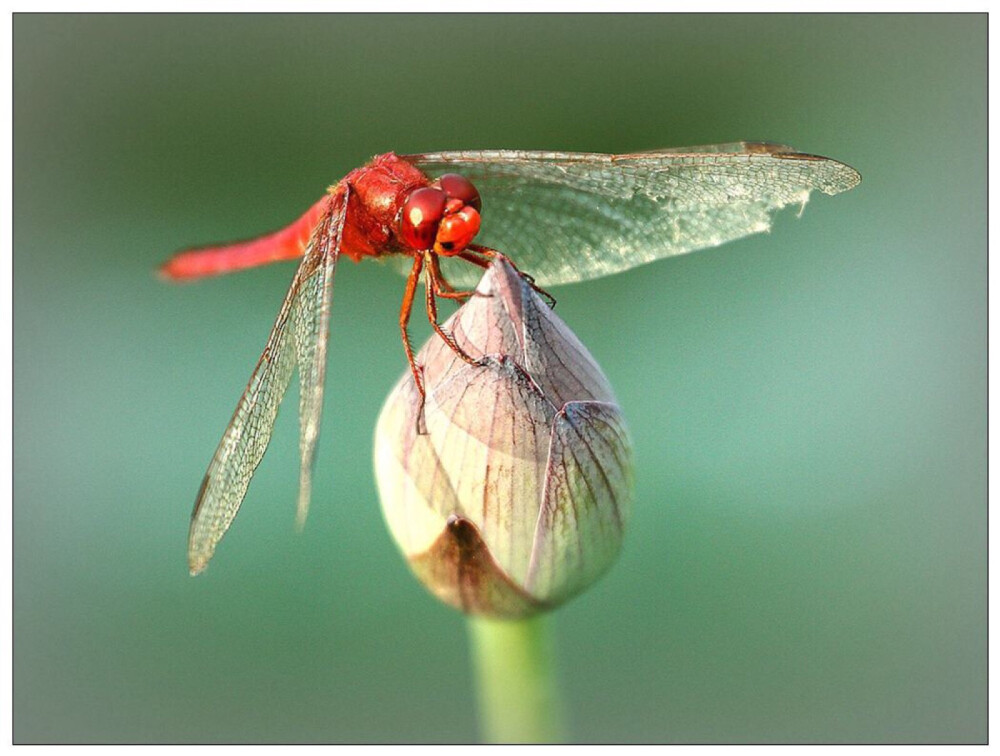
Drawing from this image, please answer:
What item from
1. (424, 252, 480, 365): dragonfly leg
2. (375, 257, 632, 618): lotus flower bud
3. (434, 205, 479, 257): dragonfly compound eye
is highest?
(434, 205, 479, 257): dragonfly compound eye

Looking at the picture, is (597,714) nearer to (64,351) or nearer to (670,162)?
(670,162)

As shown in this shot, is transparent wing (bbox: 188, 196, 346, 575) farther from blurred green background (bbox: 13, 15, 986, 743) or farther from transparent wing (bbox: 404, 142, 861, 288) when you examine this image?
blurred green background (bbox: 13, 15, 986, 743)

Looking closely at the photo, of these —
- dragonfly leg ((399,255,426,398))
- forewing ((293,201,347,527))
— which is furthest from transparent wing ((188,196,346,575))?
dragonfly leg ((399,255,426,398))

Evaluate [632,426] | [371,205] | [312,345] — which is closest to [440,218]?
[371,205]

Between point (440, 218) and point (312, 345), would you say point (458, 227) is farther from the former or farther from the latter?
point (312, 345)

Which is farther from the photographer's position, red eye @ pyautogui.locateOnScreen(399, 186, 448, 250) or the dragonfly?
red eye @ pyautogui.locateOnScreen(399, 186, 448, 250)

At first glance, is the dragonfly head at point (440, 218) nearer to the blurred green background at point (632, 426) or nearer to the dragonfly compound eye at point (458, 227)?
the dragonfly compound eye at point (458, 227)

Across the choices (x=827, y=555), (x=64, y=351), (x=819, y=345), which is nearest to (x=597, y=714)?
(x=827, y=555)

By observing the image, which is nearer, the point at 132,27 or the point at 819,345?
the point at 819,345

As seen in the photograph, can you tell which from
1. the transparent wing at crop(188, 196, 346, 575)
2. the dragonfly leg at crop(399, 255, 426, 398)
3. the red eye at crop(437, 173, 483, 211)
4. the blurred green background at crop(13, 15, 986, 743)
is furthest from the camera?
the blurred green background at crop(13, 15, 986, 743)
